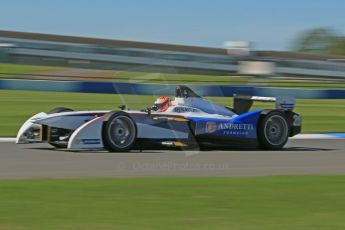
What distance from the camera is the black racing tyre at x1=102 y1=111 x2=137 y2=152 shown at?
9.55 metres

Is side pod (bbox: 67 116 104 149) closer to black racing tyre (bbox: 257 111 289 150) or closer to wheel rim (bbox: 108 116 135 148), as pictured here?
wheel rim (bbox: 108 116 135 148)

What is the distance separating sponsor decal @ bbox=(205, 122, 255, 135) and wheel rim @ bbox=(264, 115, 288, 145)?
12.4 inches

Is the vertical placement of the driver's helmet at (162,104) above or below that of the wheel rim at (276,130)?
above

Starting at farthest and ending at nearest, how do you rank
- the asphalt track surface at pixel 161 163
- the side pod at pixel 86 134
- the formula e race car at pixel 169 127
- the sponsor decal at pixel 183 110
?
the sponsor decal at pixel 183 110
the formula e race car at pixel 169 127
the side pod at pixel 86 134
the asphalt track surface at pixel 161 163

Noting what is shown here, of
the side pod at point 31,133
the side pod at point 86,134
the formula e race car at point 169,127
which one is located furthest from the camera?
the side pod at point 31,133

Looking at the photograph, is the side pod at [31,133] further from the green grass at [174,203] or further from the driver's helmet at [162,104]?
the green grass at [174,203]

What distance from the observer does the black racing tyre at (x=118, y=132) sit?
9.55 metres

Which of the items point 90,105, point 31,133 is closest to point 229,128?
point 31,133

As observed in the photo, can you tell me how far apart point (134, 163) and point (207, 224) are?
12.2 ft

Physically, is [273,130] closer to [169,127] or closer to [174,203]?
[169,127]

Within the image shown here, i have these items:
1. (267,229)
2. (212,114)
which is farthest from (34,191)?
(212,114)

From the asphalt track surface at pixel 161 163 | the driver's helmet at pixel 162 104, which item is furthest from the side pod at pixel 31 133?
the driver's helmet at pixel 162 104

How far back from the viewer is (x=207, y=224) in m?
4.81

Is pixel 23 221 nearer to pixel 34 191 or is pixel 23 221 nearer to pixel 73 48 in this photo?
pixel 34 191
